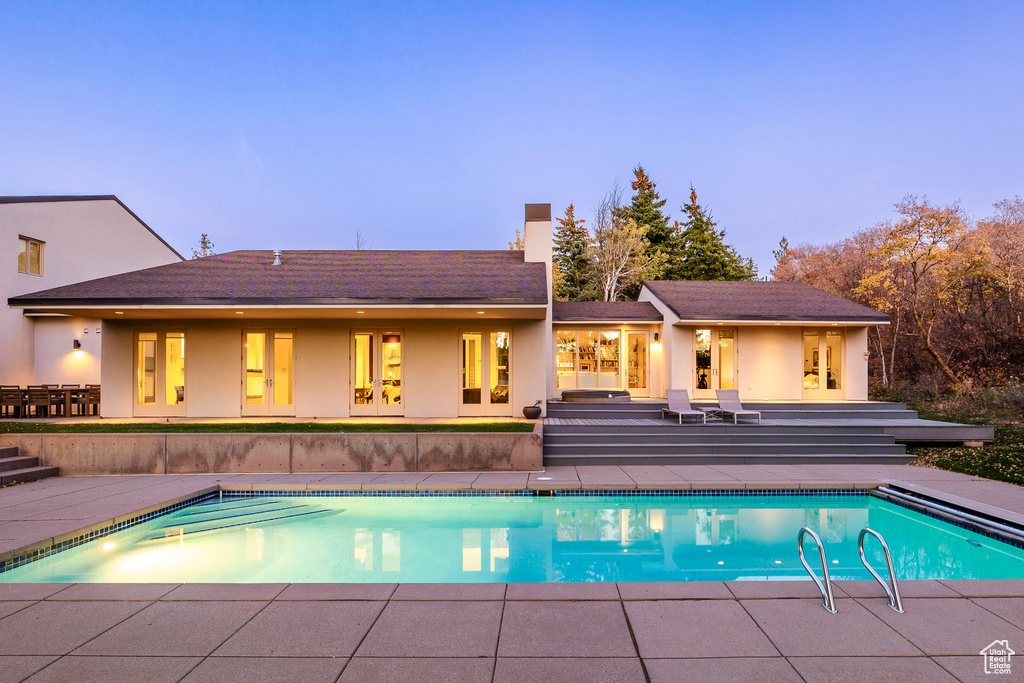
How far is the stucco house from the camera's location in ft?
34.7

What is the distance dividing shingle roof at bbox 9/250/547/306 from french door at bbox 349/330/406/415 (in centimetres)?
156

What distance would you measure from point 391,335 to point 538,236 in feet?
15.9

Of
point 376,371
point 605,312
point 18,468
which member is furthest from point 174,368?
point 605,312

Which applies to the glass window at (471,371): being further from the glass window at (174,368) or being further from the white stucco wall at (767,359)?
the white stucco wall at (767,359)

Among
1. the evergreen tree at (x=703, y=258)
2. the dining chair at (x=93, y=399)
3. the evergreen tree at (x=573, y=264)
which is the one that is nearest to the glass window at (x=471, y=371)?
the dining chair at (x=93, y=399)

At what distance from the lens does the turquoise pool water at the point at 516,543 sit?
5109 millimetres

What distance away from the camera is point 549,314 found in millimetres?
15016

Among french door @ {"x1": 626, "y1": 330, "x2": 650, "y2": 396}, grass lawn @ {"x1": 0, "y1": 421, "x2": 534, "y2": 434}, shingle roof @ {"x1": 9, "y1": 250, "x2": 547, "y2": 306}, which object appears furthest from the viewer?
french door @ {"x1": 626, "y1": 330, "x2": 650, "y2": 396}

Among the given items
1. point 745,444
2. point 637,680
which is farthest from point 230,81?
point 637,680

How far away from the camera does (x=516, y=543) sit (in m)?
6.06

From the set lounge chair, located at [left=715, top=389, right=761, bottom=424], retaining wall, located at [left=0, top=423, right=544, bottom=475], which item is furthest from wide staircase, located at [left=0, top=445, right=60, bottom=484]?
lounge chair, located at [left=715, top=389, right=761, bottom=424]

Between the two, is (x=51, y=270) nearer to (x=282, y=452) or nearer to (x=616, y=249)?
(x=282, y=452)

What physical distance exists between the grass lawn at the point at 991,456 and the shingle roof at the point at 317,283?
25.5 ft

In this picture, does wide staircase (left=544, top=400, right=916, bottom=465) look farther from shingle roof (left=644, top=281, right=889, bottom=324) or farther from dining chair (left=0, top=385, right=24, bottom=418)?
dining chair (left=0, top=385, right=24, bottom=418)
